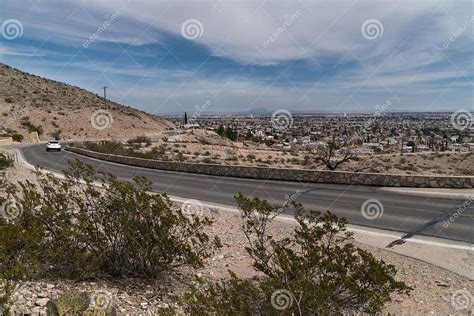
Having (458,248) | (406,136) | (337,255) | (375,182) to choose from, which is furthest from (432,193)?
(406,136)

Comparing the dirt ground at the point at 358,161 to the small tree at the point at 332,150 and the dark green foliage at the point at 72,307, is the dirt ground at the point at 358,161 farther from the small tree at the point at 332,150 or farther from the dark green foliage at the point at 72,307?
the dark green foliage at the point at 72,307

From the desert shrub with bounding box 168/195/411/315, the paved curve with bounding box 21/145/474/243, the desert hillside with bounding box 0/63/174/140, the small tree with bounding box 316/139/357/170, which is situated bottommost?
the desert shrub with bounding box 168/195/411/315

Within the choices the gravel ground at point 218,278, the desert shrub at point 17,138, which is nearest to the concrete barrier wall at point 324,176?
the gravel ground at point 218,278

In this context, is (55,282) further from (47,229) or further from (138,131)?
(138,131)

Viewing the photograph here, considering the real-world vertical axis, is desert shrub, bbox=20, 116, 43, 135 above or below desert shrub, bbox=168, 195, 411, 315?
above

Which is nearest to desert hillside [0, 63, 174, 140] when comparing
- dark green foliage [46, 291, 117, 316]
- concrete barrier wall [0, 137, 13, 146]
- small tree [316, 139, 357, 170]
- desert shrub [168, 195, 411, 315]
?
concrete barrier wall [0, 137, 13, 146]

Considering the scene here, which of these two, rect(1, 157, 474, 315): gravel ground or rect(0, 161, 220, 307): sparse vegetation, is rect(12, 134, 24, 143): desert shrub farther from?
rect(1, 157, 474, 315): gravel ground
